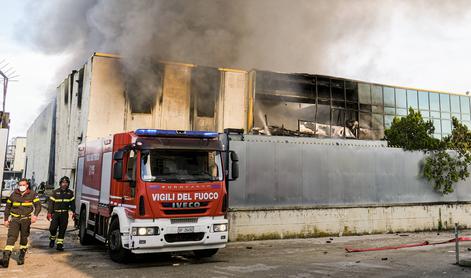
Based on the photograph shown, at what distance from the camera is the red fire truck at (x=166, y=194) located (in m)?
6.24

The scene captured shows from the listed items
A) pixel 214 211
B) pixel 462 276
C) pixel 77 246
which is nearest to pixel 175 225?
pixel 214 211

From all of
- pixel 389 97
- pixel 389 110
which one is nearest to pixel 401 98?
pixel 389 97

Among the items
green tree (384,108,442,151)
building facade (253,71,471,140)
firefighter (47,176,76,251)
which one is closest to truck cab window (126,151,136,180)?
firefighter (47,176,76,251)

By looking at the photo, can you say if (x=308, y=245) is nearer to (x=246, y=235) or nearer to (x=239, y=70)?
(x=246, y=235)

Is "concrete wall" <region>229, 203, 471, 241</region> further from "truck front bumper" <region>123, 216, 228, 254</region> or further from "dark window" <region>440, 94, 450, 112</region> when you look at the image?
"dark window" <region>440, 94, 450, 112</region>

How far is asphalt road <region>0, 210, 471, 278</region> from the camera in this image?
6.11 m

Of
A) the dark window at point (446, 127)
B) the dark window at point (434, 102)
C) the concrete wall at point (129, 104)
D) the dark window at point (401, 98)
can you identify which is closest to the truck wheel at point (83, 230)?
the concrete wall at point (129, 104)

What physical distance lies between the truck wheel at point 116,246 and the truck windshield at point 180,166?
127 cm

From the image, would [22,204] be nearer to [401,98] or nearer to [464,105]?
[401,98]

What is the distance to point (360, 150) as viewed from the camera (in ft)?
40.0

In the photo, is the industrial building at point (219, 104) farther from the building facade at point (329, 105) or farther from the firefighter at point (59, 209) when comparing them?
the firefighter at point (59, 209)

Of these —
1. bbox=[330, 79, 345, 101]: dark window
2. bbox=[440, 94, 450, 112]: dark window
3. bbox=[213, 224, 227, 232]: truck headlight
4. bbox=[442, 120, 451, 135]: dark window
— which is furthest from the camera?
bbox=[440, 94, 450, 112]: dark window

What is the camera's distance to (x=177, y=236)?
6363 millimetres

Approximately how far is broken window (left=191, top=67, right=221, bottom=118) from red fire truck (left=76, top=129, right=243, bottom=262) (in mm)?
11496
